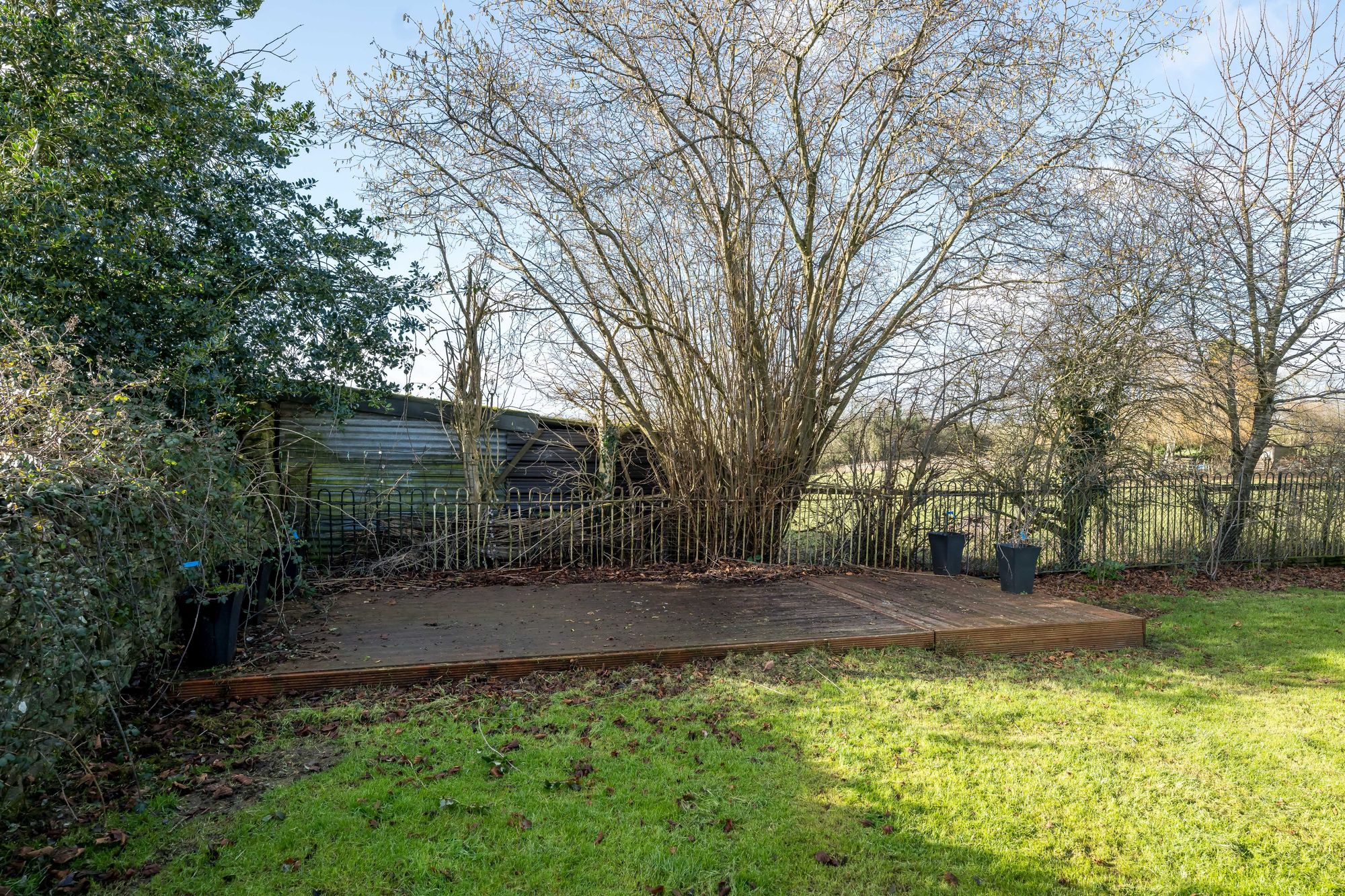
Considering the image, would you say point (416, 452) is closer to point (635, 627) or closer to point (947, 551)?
point (635, 627)

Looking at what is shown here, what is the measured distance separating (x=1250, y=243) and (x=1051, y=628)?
7.80m

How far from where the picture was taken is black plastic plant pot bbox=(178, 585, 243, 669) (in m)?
4.26

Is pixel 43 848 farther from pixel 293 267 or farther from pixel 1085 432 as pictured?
pixel 1085 432

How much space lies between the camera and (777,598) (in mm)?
6621

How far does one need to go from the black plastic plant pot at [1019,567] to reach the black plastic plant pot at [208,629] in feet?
22.1

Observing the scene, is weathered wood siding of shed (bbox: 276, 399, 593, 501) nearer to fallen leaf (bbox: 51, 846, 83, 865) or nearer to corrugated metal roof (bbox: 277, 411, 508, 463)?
corrugated metal roof (bbox: 277, 411, 508, 463)

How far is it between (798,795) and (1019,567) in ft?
17.3

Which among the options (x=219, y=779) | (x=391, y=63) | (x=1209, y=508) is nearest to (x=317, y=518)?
(x=391, y=63)

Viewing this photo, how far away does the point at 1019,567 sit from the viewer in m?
7.36

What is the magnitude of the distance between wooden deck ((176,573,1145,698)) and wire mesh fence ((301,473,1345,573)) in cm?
113

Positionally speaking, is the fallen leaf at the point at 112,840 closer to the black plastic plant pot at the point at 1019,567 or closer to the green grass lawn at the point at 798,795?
the green grass lawn at the point at 798,795

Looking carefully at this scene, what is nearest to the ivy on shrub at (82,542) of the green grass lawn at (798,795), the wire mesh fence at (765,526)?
the green grass lawn at (798,795)


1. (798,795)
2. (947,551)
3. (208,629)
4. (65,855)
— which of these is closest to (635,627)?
(798,795)

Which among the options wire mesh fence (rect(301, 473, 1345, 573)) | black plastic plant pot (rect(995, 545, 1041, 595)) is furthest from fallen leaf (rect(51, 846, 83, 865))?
black plastic plant pot (rect(995, 545, 1041, 595))
